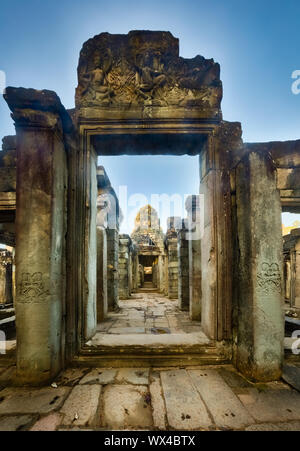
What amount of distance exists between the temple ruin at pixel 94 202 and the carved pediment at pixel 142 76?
0.02 m

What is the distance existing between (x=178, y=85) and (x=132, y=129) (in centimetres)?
96

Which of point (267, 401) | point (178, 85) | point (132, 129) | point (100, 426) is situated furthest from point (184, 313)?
point (178, 85)

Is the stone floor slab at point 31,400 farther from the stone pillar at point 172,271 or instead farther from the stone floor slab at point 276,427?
the stone pillar at point 172,271

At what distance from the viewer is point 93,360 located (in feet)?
9.30

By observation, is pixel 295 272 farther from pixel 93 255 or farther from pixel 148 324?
pixel 93 255

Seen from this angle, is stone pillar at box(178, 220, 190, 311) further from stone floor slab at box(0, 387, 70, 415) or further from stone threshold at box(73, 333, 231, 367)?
stone floor slab at box(0, 387, 70, 415)

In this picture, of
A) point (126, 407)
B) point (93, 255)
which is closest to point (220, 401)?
point (126, 407)

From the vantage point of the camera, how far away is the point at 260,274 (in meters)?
2.57

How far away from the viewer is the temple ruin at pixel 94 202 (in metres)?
2.50

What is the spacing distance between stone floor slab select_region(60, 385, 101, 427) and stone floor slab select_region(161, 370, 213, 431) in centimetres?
67

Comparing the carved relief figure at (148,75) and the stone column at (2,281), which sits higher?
the carved relief figure at (148,75)

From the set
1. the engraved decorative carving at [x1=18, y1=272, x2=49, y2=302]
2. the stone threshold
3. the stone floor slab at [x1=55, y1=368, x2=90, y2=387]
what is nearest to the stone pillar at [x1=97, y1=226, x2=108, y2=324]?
the stone threshold

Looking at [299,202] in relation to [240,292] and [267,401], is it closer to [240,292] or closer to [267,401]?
[240,292]

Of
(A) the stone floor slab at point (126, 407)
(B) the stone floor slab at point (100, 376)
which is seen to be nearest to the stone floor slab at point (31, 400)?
(B) the stone floor slab at point (100, 376)
